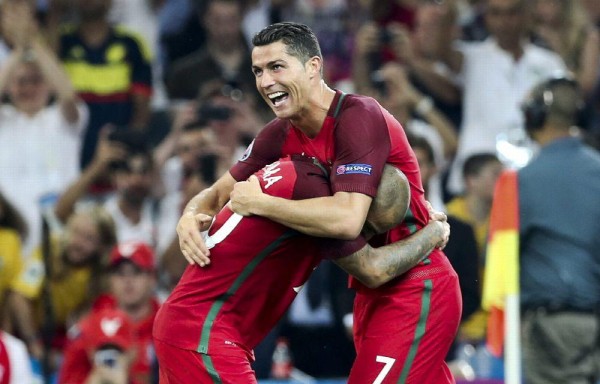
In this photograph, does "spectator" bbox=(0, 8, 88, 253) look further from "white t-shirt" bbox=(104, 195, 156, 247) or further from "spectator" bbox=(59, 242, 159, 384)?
"spectator" bbox=(59, 242, 159, 384)

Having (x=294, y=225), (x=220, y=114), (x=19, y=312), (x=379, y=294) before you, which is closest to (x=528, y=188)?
(x=379, y=294)

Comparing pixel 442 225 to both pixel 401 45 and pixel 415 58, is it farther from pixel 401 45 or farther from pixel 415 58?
pixel 415 58

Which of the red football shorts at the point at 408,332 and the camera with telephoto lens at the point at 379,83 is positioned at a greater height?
the camera with telephoto lens at the point at 379,83

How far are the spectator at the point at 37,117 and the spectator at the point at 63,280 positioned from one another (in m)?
0.73

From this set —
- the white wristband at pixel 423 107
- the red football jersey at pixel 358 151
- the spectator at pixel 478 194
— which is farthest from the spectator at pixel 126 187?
the red football jersey at pixel 358 151

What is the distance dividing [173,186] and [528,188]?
3393 mm

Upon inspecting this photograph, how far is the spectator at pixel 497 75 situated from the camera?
10070 mm

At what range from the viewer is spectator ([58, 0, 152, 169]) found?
10.3m

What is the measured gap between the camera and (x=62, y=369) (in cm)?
844

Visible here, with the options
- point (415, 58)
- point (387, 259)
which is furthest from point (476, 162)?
point (387, 259)

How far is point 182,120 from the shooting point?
9.93 m

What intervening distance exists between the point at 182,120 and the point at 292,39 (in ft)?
15.1

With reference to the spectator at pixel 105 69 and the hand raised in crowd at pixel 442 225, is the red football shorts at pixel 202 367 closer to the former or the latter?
the hand raised in crowd at pixel 442 225

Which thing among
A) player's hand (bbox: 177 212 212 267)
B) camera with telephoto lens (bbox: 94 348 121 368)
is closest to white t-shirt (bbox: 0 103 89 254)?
camera with telephoto lens (bbox: 94 348 121 368)
